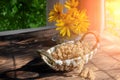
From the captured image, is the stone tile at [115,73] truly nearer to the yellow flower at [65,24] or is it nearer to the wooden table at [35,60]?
the wooden table at [35,60]

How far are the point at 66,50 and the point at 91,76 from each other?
0.53ft

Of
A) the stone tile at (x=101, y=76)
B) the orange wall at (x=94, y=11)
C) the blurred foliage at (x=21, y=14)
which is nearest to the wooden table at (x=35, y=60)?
the stone tile at (x=101, y=76)

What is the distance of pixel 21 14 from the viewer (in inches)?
86.4

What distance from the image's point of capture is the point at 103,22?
1.93m

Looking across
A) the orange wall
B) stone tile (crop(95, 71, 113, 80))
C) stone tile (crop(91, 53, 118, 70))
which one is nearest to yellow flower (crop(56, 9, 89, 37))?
stone tile (crop(91, 53, 118, 70))

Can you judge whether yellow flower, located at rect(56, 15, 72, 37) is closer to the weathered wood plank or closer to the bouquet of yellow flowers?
the bouquet of yellow flowers

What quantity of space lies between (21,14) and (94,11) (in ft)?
2.05

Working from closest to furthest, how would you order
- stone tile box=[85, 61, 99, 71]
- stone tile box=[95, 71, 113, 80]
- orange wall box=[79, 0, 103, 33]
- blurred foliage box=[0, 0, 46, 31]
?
stone tile box=[95, 71, 113, 80] < stone tile box=[85, 61, 99, 71] < orange wall box=[79, 0, 103, 33] < blurred foliage box=[0, 0, 46, 31]

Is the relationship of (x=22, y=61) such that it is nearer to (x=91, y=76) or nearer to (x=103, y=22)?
(x=91, y=76)

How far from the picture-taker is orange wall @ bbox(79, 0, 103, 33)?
1.89 meters

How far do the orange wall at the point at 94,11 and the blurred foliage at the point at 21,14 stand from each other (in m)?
0.46

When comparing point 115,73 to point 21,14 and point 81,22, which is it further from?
point 21,14

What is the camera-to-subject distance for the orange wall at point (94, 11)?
6.21 ft

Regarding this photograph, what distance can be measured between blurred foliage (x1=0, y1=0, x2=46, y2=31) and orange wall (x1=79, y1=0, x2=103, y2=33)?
0.46 m
